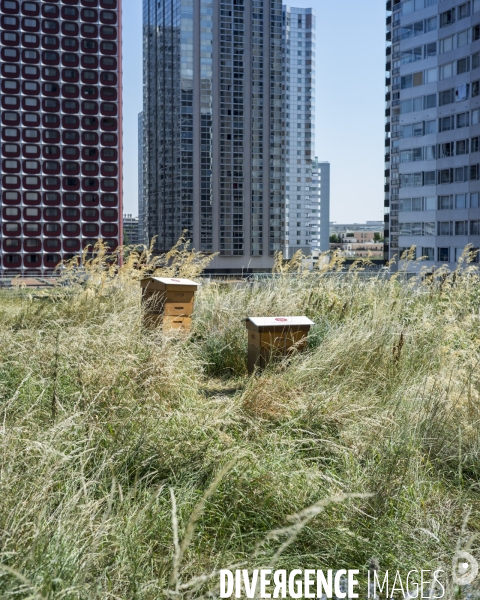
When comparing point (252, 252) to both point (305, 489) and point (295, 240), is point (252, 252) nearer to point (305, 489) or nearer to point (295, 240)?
point (295, 240)

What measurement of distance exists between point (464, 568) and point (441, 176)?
174 ft

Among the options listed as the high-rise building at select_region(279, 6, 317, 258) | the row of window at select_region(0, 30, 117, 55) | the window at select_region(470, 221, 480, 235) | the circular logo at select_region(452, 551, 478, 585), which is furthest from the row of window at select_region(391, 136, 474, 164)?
the high-rise building at select_region(279, 6, 317, 258)

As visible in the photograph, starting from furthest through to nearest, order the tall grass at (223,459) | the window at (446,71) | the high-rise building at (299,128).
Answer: the high-rise building at (299,128) < the window at (446,71) < the tall grass at (223,459)

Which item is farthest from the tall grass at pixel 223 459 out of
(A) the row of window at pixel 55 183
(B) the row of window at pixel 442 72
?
(A) the row of window at pixel 55 183

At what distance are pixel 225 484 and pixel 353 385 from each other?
2256 mm

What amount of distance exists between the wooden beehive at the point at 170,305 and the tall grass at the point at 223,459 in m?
0.48

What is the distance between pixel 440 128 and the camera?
172ft

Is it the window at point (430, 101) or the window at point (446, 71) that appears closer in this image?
the window at point (446, 71)

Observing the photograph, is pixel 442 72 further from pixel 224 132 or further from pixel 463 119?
pixel 224 132

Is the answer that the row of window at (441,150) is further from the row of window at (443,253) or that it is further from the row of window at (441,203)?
the row of window at (443,253)

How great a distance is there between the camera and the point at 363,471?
3693mm

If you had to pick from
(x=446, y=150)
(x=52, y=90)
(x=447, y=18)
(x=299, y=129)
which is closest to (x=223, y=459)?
(x=446, y=150)

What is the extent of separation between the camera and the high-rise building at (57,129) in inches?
2569

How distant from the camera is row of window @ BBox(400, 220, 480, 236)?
163 ft
